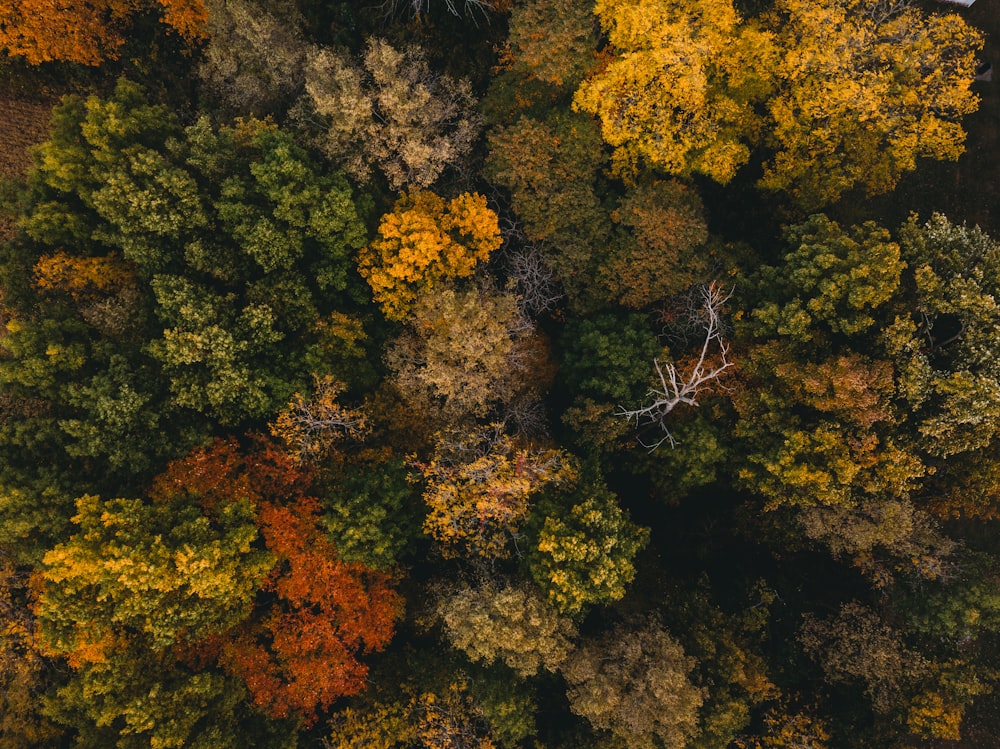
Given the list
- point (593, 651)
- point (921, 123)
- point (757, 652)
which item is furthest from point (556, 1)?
point (757, 652)

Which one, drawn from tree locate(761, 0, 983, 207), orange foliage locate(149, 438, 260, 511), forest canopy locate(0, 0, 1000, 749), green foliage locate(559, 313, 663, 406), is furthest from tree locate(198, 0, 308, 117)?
tree locate(761, 0, 983, 207)

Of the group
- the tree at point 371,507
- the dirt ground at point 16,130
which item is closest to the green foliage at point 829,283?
the tree at point 371,507

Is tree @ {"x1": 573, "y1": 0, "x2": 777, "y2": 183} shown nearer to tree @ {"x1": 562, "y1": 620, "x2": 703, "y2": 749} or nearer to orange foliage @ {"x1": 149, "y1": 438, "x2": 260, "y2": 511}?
tree @ {"x1": 562, "y1": 620, "x2": 703, "y2": 749}

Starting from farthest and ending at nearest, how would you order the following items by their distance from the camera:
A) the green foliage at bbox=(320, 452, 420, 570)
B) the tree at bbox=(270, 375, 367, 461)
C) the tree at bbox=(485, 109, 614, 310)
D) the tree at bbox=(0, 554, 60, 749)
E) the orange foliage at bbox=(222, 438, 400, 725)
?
the tree at bbox=(485, 109, 614, 310)
the tree at bbox=(270, 375, 367, 461)
the orange foliage at bbox=(222, 438, 400, 725)
the tree at bbox=(0, 554, 60, 749)
the green foliage at bbox=(320, 452, 420, 570)

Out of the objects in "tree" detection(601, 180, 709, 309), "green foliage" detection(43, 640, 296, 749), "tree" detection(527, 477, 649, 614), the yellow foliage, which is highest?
"tree" detection(601, 180, 709, 309)

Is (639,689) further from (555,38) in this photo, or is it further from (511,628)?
(555,38)

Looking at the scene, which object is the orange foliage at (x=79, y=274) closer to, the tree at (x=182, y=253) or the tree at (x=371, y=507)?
the tree at (x=182, y=253)
